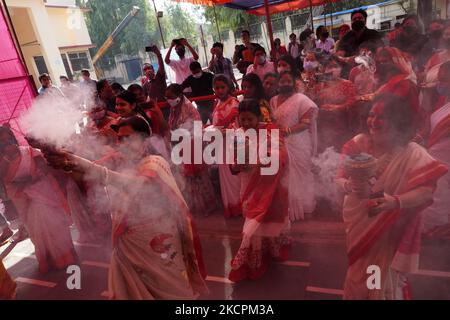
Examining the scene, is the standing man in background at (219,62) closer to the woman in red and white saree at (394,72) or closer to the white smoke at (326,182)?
the white smoke at (326,182)

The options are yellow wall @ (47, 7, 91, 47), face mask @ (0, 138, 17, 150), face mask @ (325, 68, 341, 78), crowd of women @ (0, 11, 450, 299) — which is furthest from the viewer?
yellow wall @ (47, 7, 91, 47)

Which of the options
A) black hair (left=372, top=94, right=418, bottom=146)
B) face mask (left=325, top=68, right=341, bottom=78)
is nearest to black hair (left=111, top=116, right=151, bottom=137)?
black hair (left=372, top=94, right=418, bottom=146)

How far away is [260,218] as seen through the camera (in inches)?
119

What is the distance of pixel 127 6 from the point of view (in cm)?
2519

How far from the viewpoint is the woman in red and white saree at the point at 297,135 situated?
12.2 ft

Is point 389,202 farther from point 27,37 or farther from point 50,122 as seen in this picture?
point 27,37

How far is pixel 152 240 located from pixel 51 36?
19877 millimetres

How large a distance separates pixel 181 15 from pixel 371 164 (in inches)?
1279

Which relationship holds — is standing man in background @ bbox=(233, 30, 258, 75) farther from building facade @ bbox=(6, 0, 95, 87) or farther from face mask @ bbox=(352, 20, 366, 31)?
building facade @ bbox=(6, 0, 95, 87)

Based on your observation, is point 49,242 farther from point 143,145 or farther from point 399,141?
point 399,141

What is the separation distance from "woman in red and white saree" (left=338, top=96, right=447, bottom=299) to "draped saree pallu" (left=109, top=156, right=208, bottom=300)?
1.18 m

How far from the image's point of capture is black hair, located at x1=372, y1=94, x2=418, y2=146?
2.03 meters

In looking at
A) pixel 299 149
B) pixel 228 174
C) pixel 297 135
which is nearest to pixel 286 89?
pixel 297 135

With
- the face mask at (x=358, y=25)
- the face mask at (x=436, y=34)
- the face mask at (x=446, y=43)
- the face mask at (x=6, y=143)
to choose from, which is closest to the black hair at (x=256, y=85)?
the face mask at (x=446, y=43)
